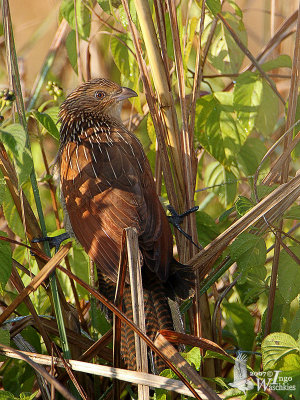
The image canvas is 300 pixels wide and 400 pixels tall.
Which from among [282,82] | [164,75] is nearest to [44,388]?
[164,75]

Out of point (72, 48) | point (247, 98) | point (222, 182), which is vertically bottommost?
point (222, 182)

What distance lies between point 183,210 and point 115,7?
998mm

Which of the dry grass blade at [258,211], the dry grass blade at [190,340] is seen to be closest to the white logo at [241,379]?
the dry grass blade at [190,340]

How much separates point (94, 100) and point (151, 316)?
1.61 metres

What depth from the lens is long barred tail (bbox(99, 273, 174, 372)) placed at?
2214 mm

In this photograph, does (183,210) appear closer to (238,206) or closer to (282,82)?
(238,206)

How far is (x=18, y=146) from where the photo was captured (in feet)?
5.69

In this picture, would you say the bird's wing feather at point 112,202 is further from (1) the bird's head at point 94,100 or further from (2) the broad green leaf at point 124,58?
(1) the bird's head at point 94,100

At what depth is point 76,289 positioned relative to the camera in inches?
111

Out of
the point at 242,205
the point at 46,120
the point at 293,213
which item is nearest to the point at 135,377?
the point at 242,205

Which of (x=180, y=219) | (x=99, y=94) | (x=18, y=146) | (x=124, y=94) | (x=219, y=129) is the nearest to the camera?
(x=18, y=146)

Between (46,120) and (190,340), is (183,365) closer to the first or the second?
(190,340)

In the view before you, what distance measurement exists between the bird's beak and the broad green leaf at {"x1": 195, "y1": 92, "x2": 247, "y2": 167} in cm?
46

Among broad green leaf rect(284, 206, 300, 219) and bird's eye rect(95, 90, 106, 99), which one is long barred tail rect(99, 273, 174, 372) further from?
bird's eye rect(95, 90, 106, 99)
